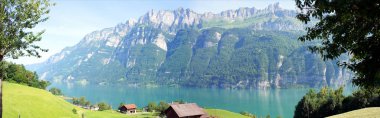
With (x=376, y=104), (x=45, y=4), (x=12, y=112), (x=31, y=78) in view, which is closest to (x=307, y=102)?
(x=376, y=104)

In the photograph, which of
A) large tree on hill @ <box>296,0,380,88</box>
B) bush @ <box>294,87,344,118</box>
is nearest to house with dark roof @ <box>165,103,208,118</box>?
bush @ <box>294,87,344,118</box>

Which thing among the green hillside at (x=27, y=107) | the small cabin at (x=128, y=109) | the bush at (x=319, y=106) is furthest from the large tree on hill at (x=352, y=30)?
the small cabin at (x=128, y=109)

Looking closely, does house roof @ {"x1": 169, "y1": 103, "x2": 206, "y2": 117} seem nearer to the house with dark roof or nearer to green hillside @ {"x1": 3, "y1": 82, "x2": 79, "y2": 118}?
the house with dark roof

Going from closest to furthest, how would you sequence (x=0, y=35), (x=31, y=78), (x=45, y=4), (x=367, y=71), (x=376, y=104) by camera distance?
(x=367, y=71)
(x=0, y=35)
(x=45, y=4)
(x=376, y=104)
(x=31, y=78)

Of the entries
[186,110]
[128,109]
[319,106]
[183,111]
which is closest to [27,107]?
[183,111]

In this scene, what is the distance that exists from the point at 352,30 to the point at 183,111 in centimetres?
6911

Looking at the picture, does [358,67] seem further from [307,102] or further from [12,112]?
[307,102]

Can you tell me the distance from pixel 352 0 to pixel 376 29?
1.85 meters

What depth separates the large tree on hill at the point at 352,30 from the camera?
456 inches

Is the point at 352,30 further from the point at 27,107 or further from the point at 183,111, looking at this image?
the point at 183,111

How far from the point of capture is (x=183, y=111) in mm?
80125

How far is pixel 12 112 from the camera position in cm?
5225

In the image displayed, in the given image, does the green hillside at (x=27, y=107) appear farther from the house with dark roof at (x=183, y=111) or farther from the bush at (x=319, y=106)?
the bush at (x=319, y=106)

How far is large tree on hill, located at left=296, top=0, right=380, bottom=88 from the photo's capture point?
11.6m
